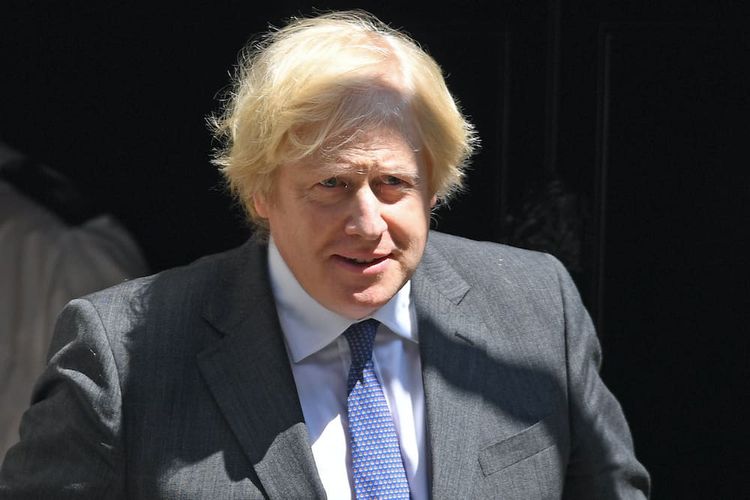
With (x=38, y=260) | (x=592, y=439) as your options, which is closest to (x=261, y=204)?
(x=592, y=439)

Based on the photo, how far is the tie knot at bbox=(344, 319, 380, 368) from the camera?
2508mm

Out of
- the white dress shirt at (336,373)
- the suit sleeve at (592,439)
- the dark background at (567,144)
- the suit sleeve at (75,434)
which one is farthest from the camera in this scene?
the dark background at (567,144)

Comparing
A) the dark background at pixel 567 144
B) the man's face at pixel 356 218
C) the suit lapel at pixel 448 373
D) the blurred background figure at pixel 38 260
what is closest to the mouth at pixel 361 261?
the man's face at pixel 356 218

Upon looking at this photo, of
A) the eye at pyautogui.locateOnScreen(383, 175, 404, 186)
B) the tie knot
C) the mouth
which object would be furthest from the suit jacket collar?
the eye at pyautogui.locateOnScreen(383, 175, 404, 186)

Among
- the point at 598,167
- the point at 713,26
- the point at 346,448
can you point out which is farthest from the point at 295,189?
the point at 713,26

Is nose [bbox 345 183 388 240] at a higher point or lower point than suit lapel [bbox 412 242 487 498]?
higher

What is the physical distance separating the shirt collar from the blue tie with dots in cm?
5

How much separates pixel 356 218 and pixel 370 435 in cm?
40

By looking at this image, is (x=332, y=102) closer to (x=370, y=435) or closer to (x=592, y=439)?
(x=370, y=435)

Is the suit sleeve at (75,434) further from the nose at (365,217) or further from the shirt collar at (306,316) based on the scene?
the nose at (365,217)

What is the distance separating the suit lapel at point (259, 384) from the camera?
7.79 ft

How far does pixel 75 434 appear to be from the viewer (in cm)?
233

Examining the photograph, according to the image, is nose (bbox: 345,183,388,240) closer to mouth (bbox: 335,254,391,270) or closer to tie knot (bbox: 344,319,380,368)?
mouth (bbox: 335,254,391,270)

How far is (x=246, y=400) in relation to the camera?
95.7 inches
